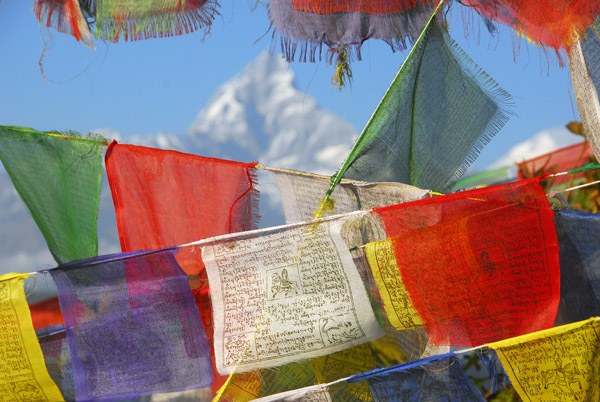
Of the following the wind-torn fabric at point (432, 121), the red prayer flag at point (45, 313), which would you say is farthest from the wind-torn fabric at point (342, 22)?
the red prayer flag at point (45, 313)

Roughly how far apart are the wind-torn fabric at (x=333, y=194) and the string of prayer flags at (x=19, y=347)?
1138 mm

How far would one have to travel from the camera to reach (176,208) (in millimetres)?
3049

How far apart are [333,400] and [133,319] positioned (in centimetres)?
87

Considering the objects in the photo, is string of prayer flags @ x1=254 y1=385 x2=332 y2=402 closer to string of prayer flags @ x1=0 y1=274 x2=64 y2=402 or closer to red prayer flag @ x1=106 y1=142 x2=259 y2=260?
string of prayer flags @ x1=0 y1=274 x2=64 y2=402

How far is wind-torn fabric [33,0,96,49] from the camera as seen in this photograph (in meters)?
3.18

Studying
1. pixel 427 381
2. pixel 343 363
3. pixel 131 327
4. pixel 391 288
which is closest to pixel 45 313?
pixel 131 327

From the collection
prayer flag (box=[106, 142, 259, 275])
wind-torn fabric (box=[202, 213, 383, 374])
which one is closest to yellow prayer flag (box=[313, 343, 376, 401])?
wind-torn fabric (box=[202, 213, 383, 374])

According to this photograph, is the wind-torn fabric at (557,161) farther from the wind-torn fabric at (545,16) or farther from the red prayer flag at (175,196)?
the red prayer flag at (175,196)

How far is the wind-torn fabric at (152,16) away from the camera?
10.2 ft

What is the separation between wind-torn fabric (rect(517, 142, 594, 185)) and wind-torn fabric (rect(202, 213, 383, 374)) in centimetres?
143

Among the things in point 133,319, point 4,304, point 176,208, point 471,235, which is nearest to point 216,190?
point 176,208

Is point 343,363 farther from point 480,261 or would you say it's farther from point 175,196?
point 175,196

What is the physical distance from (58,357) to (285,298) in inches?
42.1

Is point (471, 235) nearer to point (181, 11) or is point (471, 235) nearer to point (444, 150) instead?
point (444, 150)
